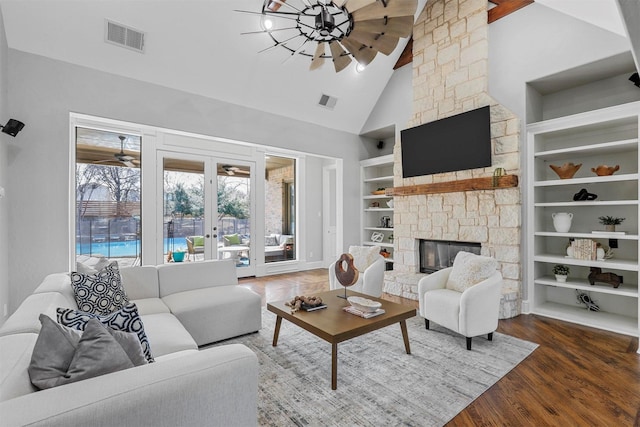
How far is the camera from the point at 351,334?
2268mm

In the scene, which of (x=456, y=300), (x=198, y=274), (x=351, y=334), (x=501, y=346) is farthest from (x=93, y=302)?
(x=501, y=346)

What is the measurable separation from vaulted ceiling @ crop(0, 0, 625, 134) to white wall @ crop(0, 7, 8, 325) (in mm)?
336

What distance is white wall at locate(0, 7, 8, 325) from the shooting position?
9.64 ft

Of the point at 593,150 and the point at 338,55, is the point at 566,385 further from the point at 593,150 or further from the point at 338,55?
the point at 338,55

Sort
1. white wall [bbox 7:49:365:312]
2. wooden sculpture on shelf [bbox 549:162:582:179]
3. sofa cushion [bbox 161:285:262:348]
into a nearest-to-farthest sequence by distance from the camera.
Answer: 1. sofa cushion [bbox 161:285:262:348]
2. white wall [bbox 7:49:365:312]
3. wooden sculpture on shelf [bbox 549:162:582:179]

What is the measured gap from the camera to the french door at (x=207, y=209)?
17.4 feet

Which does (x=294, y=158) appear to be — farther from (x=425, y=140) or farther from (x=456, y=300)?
(x=456, y=300)

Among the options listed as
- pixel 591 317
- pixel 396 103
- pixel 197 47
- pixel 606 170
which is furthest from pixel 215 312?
pixel 396 103

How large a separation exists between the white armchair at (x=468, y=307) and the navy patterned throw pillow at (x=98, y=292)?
112 inches

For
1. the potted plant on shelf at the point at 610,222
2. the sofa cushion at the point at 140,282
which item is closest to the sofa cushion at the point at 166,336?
the sofa cushion at the point at 140,282

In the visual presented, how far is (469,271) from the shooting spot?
318cm

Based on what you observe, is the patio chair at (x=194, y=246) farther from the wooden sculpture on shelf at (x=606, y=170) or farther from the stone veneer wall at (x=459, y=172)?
the wooden sculpture on shelf at (x=606, y=170)

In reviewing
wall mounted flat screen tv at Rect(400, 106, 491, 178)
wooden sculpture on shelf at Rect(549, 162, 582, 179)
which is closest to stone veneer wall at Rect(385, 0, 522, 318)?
wall mounted flat screen tv at Rect(400, 106, 491, 178)

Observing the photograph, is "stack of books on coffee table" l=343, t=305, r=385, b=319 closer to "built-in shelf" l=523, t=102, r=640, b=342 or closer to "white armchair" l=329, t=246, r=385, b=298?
"white armchair" l=329, t=246, r=385, b=298
